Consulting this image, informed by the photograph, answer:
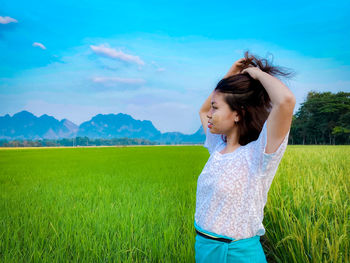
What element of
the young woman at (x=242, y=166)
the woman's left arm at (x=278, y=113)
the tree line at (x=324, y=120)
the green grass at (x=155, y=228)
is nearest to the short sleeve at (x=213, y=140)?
the young woman at (x=242, y=166)

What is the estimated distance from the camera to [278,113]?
1.11 meters

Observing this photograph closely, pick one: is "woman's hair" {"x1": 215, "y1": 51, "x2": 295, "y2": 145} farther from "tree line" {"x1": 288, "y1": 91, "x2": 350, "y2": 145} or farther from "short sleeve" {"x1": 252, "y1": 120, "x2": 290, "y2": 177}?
"tree line" {"x1": 288, "y1": 91, "x2": 350, "y2": 145}

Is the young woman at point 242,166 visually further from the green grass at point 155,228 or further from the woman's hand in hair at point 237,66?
the green grass at point 155,228

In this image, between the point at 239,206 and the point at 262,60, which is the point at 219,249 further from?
the point at 262,60

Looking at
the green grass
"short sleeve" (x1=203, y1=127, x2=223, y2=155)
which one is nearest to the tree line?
the green grass

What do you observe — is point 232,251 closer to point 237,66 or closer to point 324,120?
point 237,66

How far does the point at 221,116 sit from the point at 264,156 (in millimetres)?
303

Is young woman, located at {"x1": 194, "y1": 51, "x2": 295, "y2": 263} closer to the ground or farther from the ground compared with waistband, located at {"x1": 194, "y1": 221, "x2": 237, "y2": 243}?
farther from the ground

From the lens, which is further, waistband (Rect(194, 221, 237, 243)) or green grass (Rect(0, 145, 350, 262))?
green grass (Rect(0, 145, 350, 262))

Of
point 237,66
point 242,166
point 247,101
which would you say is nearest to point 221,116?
point 247,101

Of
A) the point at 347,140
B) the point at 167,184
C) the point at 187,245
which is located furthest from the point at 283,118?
the point at 347,140

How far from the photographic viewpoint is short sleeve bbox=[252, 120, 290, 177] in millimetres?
1146

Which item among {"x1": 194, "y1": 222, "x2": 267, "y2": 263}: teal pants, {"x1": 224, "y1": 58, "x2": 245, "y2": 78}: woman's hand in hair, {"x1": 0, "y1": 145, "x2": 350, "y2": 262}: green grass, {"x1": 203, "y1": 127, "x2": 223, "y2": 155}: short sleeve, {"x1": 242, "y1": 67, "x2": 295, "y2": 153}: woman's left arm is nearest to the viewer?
{"x1": 242, "y1": 67, "x2": 295, "y2": 153}: woman's left arm

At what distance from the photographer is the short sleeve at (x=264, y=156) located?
3.76ft
